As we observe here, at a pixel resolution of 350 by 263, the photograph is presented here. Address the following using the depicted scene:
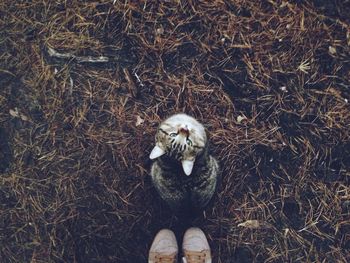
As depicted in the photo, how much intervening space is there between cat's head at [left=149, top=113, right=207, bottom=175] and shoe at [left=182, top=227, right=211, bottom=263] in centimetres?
73

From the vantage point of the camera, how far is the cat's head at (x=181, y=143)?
8.29ft

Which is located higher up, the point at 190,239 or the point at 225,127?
the point at 225,127

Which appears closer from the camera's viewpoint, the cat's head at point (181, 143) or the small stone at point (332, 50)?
the cat's head at point (181, 143)

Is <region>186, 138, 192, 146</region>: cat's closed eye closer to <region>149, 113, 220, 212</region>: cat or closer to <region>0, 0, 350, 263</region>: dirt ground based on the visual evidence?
<region>149, 113, 220, 212</region>: cat

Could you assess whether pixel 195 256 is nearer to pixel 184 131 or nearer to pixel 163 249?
pixel 163 249

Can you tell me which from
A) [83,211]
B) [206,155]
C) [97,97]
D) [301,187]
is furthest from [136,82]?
[301,187]

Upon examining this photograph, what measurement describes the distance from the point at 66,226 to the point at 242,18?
6.62 ft

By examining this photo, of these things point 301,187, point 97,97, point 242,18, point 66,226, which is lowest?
point 66,226

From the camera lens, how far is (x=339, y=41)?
120 inches

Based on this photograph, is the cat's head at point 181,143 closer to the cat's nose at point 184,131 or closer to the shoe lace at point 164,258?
the cat's nose at point 184,131

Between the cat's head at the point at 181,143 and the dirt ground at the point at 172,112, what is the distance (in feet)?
1.65

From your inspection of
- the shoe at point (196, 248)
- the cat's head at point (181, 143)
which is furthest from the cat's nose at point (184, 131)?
the shoe at point (196, 248)

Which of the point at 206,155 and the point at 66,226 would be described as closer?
the point at 206,155

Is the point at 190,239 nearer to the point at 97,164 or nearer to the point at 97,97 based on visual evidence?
the point at 97,164
